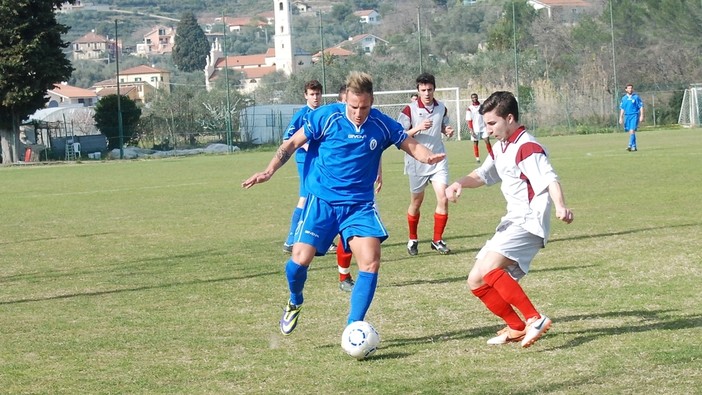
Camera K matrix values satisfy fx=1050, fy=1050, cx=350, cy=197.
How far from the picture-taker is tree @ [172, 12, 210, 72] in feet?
501

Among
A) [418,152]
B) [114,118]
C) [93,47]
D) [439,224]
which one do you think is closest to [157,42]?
[93,47]

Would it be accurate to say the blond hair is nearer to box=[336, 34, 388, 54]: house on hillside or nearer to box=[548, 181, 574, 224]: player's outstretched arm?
box=[548, 181, 574, 224]: player's outstretched arm

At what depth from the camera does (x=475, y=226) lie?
46.9 ft

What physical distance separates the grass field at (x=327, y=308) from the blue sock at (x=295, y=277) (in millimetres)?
300

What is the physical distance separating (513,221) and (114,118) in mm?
45603

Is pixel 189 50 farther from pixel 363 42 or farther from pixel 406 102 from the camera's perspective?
pixel 406 102

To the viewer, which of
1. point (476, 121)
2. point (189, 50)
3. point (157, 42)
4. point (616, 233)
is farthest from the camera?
point (157, 42)

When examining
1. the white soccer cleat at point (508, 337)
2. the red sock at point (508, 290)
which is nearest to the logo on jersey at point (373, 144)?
the red sock at point (508, 290)

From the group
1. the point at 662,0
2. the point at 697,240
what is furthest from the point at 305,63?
the point at 697,240

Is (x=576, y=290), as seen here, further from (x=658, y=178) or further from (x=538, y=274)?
(x=658, y=178)

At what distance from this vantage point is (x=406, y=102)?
52312mm

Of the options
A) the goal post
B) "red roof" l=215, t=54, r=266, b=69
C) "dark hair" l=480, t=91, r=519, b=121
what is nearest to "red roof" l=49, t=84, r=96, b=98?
"red roof" l=215, t=54, r=266, b=69

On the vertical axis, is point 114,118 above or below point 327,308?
above

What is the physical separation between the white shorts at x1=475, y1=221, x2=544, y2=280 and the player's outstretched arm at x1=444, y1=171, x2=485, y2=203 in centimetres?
34
